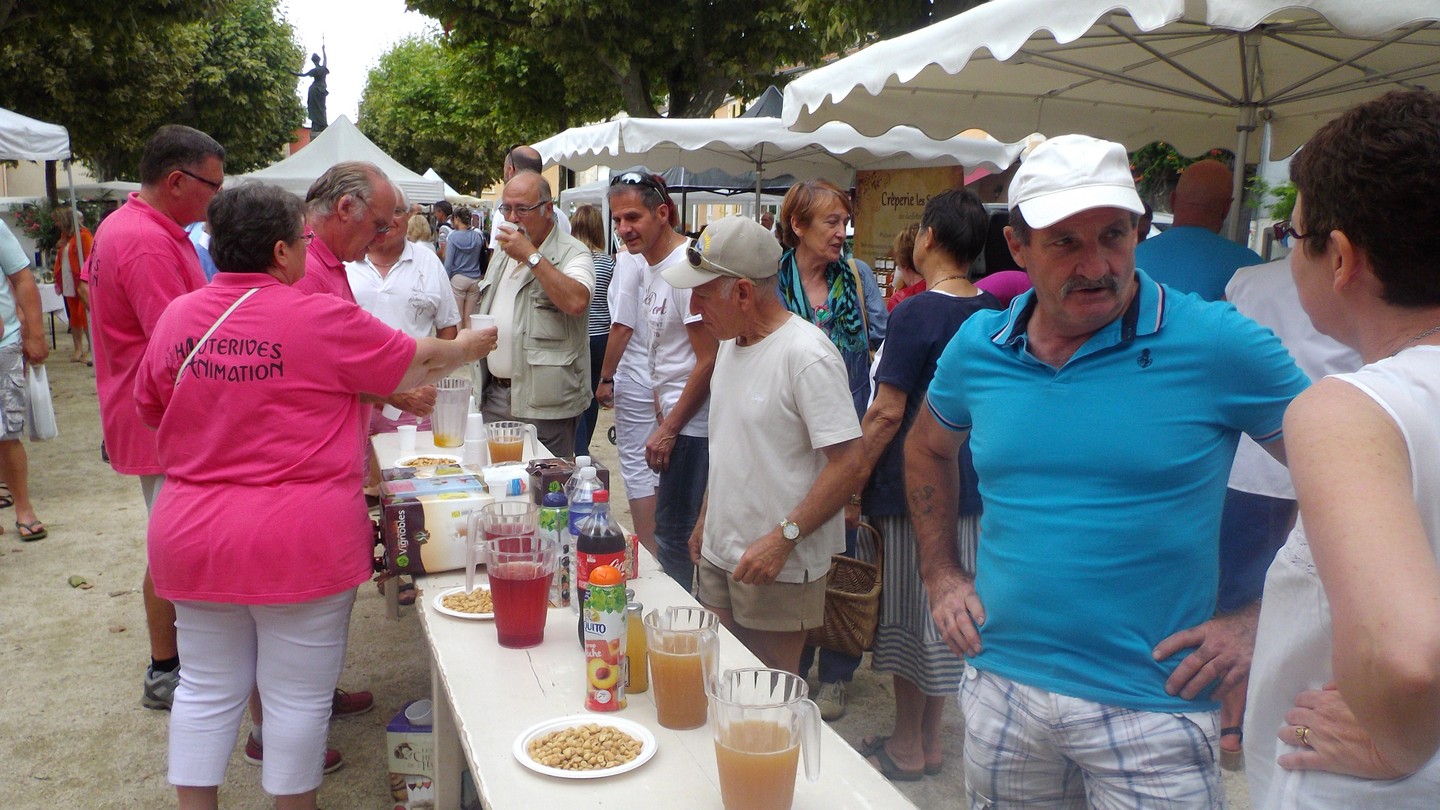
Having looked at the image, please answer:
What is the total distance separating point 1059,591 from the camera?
1.61 meters

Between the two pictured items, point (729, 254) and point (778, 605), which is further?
point (778, 605)

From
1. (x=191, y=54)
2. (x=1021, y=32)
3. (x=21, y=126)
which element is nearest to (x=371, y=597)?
(x=1021, y=32)

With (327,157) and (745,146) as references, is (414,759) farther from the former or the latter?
(327,157)

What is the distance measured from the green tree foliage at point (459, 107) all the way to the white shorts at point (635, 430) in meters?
11.9

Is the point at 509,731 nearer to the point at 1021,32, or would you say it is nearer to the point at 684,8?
the point at 1021,32

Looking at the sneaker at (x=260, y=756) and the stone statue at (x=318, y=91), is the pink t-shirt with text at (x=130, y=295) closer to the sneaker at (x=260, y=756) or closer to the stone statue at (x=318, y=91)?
the sneaker at (x=260, y=756)

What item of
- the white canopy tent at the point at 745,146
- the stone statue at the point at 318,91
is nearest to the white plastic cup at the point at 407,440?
the white canopy tent at the point at 745,146

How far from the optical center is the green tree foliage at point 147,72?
10703 mm

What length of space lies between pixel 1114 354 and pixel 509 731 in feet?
4.16

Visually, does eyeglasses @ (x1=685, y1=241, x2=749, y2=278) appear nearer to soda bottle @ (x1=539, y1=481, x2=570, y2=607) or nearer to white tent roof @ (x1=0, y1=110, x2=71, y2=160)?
soda bottle @ (x1=539, y1=481, x2=570, y2=607)

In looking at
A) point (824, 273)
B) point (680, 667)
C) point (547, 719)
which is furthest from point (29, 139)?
point (680, 667)

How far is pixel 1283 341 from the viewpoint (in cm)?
291

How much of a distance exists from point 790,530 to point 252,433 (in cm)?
136

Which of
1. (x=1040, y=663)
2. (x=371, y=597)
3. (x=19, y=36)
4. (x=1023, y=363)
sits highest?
(x=19, y=36)
